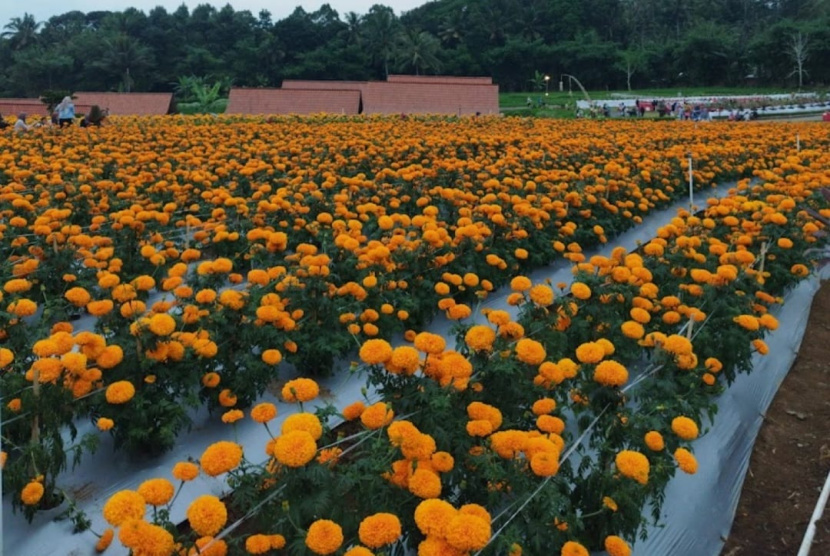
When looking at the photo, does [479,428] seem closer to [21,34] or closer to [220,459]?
[220,459]

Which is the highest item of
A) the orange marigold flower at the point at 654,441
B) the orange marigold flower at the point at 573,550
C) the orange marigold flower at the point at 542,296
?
the orange marigold flower at the point at 542,296

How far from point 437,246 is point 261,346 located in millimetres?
1806

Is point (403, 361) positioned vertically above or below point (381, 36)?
below

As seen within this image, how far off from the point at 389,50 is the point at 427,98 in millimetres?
40271

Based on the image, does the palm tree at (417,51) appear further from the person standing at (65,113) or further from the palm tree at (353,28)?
the person standing at (65,113)

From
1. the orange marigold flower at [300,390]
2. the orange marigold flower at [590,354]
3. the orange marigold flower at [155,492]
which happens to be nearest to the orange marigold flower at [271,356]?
the orange marigold flower at [300,390]

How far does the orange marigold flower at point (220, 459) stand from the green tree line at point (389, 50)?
59819mm

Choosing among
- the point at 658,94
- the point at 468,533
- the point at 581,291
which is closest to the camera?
the point at 468,533

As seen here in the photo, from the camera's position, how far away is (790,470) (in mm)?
4297

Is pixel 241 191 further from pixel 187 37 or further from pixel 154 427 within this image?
pixel 187 37

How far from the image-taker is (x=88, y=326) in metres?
5.21

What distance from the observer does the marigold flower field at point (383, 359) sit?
2396 mm

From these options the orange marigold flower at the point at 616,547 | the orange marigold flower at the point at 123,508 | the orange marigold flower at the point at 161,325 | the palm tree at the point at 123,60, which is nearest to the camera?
the orange marigold flower at the point at 123,508

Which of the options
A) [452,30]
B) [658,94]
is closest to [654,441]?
[658,94]
